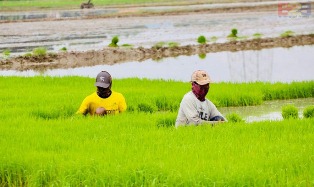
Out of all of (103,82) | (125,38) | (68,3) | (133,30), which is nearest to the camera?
(103,82)

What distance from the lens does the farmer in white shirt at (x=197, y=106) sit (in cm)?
733

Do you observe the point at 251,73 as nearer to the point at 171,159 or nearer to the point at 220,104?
the point at 220,104

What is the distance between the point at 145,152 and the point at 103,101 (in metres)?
2.12

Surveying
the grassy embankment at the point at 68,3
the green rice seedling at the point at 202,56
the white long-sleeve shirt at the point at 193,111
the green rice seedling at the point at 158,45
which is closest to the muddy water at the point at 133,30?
the green rice seedling at the point at 158,45

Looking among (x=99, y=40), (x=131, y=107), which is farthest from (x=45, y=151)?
(x=99, y=40)

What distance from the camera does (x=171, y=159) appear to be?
6.11 metres

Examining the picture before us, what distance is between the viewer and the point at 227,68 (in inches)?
677

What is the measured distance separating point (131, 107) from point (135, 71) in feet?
22.4

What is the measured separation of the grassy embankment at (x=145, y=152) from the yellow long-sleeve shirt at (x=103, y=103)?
195 mm

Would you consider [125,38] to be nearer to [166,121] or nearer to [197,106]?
[166,121]

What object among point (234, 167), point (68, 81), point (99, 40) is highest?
point (99, 40)


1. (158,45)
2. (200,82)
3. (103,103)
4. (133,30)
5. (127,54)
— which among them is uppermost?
(133,30)

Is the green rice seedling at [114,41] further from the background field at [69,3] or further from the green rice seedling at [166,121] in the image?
the background field at [69,3]

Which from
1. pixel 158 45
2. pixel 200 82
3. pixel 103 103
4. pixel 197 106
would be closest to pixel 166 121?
pixel 103 103
